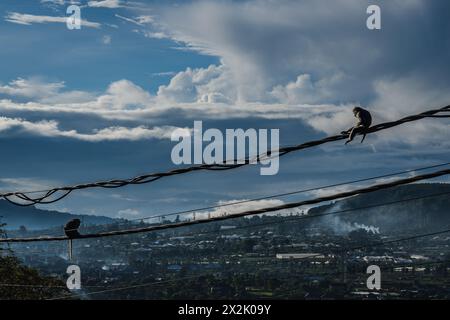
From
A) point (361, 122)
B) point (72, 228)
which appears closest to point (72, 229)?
point (72, 228)

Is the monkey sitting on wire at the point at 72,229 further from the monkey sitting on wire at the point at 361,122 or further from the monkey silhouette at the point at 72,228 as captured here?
the monkey sitting on wire at the point at 361,122

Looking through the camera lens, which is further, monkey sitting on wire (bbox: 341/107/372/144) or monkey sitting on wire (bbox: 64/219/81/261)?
monkey sitting on wire (bbox: 64/219/81/261)

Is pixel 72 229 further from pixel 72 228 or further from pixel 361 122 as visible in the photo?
pixel 361 122

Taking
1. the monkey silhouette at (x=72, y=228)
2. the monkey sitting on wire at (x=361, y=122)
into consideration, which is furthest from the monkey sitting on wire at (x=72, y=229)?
the monkey sitting on wire at (x=361, y=122)

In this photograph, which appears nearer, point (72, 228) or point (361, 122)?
point (361, 122)

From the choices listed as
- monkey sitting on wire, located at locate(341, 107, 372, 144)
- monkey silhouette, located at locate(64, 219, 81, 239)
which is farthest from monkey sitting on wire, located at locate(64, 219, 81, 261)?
monkey sitting on wire, located at locate(341, 107, 372, 144)

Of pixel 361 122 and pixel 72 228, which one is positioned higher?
pixel 361 122

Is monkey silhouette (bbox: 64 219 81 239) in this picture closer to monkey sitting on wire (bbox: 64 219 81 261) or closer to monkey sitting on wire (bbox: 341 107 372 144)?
monkey sitting on wire (bbox: 64 219 81 261)

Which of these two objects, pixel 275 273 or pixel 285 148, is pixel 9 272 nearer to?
pixel 285 148

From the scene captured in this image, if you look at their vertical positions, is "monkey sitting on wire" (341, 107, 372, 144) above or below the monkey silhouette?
above
